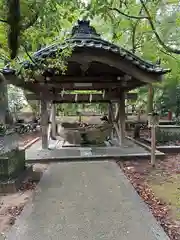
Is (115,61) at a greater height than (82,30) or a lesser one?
lesser

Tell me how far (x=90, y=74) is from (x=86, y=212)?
6.25m

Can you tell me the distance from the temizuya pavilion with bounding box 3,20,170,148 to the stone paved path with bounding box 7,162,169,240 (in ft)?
9.19

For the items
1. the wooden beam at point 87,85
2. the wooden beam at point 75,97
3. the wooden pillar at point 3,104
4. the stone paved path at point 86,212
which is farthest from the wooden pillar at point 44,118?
the wooden pillar at point 3,104

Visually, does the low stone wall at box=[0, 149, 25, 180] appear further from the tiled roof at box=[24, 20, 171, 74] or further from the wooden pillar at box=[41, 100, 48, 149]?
the wooden pillar at box=[41, 100, 48, 149]

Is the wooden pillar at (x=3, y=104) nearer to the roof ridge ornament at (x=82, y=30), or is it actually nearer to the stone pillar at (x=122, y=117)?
the roof ridge ornament at (x=82, y=30)

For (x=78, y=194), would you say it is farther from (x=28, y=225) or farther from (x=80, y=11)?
(x=80, y=11)

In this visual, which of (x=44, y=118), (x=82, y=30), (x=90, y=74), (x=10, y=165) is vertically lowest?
(x=10, y=165)

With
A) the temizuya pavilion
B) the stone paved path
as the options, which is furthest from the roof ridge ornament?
the stone paved path

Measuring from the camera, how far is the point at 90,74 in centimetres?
936

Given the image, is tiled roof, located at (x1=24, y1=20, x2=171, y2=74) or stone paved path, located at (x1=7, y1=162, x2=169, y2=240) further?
tiled roof, located at (x1=24, y1=20, x2=171, y2=74)

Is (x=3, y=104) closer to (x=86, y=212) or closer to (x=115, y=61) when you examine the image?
(x=86, y=212)

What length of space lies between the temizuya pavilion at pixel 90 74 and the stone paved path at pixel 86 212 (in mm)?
2800

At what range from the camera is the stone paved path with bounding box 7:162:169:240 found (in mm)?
3162

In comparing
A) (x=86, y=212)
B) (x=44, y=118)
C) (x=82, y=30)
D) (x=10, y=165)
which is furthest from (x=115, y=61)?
(x=86, y=212)
